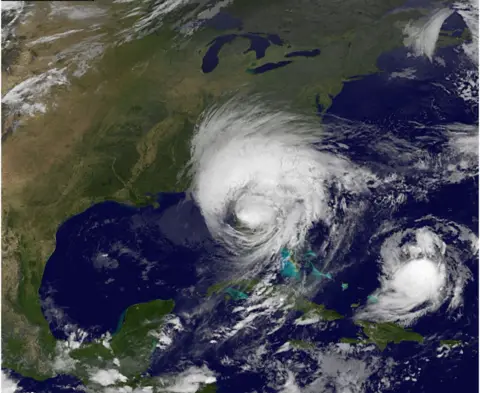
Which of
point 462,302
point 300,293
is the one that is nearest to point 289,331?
point 300,293

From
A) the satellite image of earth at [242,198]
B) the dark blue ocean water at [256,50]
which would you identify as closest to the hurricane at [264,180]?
the satellite image of earth at [242,198]

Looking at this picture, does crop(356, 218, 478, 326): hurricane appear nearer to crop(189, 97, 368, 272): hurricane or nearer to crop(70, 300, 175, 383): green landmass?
crop(189, 97, 368, 272): hurricane

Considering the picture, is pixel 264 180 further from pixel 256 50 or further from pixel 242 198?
pixel 256 50

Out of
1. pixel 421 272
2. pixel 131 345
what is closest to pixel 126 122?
pixel 131 345

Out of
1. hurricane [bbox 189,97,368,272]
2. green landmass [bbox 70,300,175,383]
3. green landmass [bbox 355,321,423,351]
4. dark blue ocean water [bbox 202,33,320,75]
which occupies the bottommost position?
green landmass [bbox 355,321,423,351]

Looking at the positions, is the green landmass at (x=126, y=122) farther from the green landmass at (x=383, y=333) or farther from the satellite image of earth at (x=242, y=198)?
the green landmass at (x=383, y=333)

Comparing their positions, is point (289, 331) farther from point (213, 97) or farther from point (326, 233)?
point (213, 97)

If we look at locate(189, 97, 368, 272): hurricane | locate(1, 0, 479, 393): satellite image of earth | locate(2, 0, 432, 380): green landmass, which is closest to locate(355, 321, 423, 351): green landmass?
locate(1, 0, 479, 393): satellite image of earth
